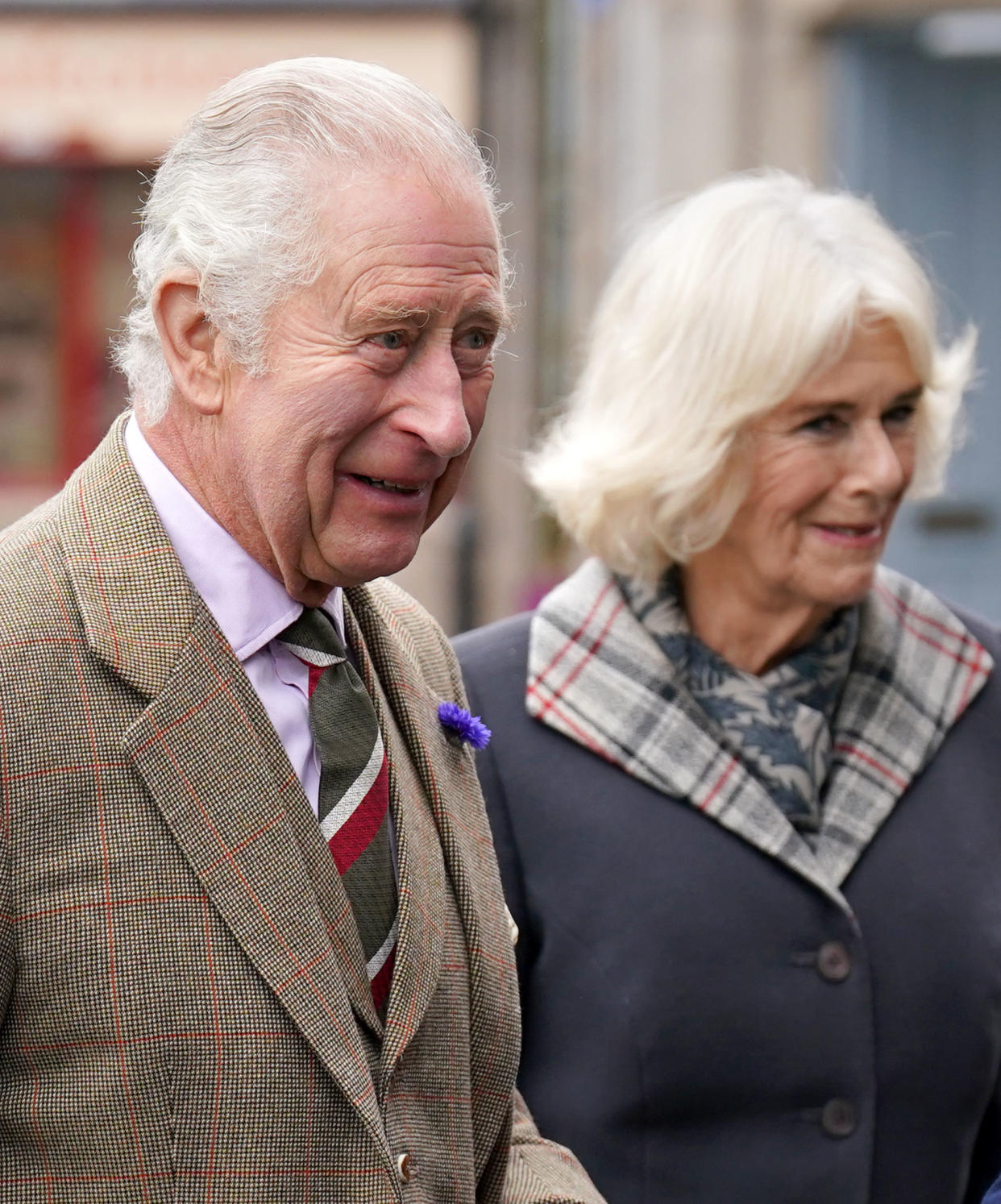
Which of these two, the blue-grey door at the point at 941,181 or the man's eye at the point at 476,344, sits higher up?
the man's eye at the point at 476,344

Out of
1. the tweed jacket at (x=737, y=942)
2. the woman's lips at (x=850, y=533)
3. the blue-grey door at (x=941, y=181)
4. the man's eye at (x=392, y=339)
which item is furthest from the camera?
the blue-grey door at (x=941, y=181)

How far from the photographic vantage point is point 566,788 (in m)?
2.64

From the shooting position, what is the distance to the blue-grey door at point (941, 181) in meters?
7.26

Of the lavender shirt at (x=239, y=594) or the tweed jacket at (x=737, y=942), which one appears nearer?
the lavender shirt at (x=239, y=594)

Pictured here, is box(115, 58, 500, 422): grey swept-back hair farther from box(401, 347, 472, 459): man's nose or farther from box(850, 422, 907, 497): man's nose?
box(850, 422, 907, 497): man's nose

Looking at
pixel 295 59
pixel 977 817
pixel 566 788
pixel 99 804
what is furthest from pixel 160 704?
pixel 977 817

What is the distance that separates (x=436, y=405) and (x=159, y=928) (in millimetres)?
529

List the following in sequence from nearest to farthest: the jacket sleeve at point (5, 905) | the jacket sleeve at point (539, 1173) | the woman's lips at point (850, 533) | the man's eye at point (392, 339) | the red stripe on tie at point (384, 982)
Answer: the jacket sleeve at point (5, 905) → the man's eye at point (392, 339) → the red stripe on tie at point (384, 982) → the jacket sleeve at point (539, 1173) → the woman's lips at point (850, 533)

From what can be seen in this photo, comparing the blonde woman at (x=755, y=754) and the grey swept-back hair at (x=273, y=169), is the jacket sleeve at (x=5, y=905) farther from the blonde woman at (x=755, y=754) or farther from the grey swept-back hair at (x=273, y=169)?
the blonde woman at (x=755, y=754)

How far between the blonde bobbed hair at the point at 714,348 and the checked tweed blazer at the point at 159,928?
1.16 m

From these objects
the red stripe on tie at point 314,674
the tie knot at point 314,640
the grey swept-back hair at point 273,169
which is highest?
the grey swept-back hair at point 273,169

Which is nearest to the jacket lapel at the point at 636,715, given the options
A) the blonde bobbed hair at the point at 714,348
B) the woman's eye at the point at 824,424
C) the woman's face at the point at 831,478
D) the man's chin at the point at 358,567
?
the blonde bobbed hair at the point at 714,348

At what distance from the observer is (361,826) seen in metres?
1.77

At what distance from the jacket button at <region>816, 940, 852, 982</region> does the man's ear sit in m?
1.33
